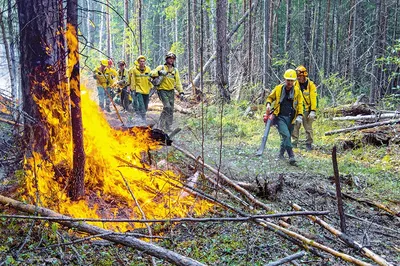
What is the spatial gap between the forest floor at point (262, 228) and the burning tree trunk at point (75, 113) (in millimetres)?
827

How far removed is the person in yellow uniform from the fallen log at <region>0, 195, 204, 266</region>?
7.42 metres

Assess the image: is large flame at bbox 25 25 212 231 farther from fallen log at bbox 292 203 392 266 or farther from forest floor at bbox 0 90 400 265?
fallen log at bbox 292 203 392 266

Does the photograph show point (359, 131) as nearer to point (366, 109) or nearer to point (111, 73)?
point (366, 109)

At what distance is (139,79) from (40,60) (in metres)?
6.83

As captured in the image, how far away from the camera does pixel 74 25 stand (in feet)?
15.0

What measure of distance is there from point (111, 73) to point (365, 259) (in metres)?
11.5

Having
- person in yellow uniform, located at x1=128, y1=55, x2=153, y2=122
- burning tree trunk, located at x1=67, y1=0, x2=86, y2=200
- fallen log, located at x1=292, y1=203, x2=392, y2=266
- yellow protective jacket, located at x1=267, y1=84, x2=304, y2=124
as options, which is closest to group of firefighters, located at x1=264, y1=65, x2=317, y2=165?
yellow protective jacket, located at x1=267, y1=84, x2=304, y2=124

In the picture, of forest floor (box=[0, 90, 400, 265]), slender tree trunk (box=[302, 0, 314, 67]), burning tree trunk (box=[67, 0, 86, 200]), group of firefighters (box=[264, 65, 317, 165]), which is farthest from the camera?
slender tree trunk (box=[302, 0, 314, 67])

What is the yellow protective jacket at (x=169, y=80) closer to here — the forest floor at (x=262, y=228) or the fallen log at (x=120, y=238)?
the forest floor at (x=262, y=228)

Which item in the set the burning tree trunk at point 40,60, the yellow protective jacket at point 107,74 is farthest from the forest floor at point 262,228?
the yellow protective jacket at point 107,74

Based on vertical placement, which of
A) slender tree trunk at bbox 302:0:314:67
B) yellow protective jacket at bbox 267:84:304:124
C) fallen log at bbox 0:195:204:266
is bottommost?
fallen log at bbox 0:195:204:266

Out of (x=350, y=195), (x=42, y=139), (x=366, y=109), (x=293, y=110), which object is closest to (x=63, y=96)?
(x=42, y=139)

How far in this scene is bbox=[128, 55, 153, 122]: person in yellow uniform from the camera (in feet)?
37.5

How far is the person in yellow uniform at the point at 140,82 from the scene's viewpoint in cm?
1142
